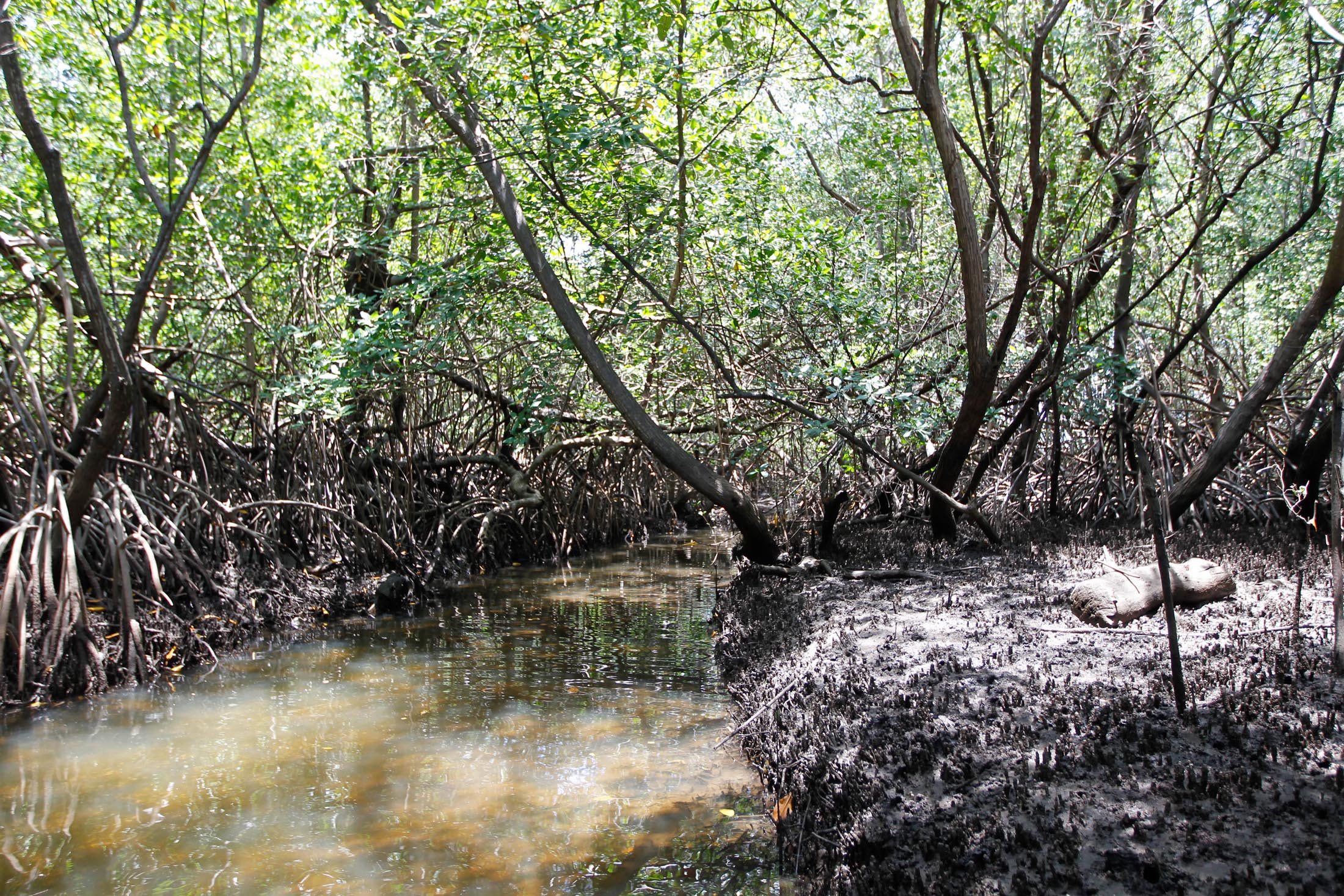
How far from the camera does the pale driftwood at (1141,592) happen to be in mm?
4625

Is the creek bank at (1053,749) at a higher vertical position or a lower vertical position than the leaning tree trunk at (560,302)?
lower

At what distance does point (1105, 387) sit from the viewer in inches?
298

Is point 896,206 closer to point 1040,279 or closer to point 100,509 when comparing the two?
point 1040,279

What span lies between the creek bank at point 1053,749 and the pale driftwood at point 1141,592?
3.2 inches

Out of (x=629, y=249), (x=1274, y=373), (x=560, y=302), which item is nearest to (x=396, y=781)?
(x=560, y=302)

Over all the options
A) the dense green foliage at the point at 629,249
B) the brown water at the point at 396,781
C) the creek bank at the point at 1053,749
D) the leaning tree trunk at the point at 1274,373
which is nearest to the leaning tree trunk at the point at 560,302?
the dense green foliage at the point at 629,249

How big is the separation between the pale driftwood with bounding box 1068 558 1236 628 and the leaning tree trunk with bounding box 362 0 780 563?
3.67 meters

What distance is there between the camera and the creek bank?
249 centimetres

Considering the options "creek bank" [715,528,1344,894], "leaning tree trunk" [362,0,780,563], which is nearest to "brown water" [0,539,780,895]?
"creek bank" [715,528,1344,894]

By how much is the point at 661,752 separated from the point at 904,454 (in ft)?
19.5

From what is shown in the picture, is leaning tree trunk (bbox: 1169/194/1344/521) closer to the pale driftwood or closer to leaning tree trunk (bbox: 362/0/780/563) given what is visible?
the pale driftwood

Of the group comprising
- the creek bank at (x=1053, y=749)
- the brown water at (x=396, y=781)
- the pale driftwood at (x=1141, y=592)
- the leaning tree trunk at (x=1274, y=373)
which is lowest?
the brown water at (x=396, y=781)

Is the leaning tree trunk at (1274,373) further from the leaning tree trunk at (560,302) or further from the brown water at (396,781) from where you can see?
the brown water at (396,781)

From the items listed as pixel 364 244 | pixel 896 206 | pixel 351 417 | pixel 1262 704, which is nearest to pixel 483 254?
pixel 364 244
